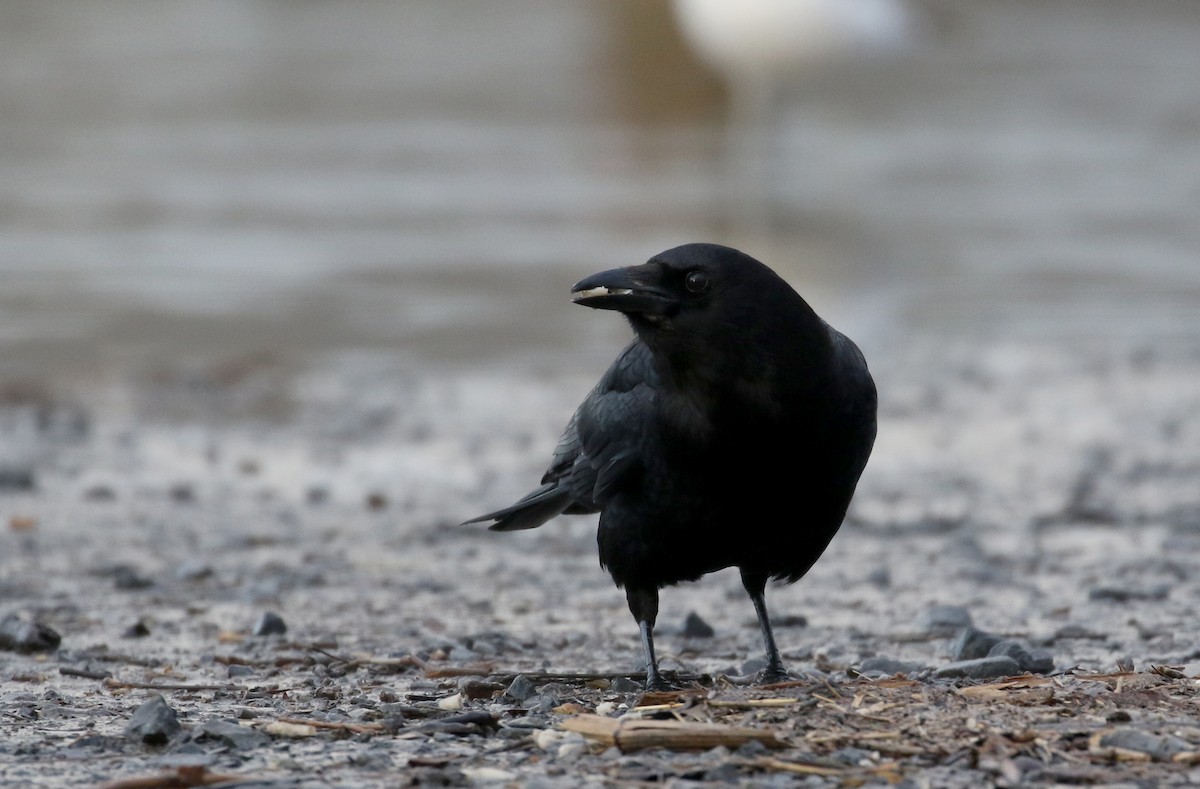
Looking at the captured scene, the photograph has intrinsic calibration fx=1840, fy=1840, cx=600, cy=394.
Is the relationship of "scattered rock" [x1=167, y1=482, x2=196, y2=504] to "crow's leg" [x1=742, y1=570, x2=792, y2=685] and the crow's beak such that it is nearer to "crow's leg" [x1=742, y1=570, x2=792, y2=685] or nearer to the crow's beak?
"crow's leg" [x1=742, y1=570, x2=792, y2=685]

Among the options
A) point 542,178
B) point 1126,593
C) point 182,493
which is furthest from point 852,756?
point 542,178

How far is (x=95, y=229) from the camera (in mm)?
13945

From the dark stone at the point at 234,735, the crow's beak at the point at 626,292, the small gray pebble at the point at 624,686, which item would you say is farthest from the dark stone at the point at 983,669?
the dark stone at the point at 234,735

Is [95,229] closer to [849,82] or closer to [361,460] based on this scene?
[361,460]

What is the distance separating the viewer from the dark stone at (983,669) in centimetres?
458

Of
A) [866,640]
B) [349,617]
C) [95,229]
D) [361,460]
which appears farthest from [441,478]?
[95,229]

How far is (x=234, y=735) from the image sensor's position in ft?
12.5

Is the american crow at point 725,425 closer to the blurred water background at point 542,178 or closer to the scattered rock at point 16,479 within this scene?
the scattered rock at point 16,479

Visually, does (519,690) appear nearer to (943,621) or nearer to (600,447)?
(600,447)

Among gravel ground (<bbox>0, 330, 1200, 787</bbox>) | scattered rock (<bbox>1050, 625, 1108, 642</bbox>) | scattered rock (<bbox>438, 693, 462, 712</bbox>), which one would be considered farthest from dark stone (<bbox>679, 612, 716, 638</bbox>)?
scattered rock (<bbox>438, 693, 462, 712</bbox>)

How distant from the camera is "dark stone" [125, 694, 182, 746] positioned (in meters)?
3.81

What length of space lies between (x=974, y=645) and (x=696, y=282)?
140cm

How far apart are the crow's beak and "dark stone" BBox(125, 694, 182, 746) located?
1.28 m

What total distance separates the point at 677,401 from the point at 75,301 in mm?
7799
